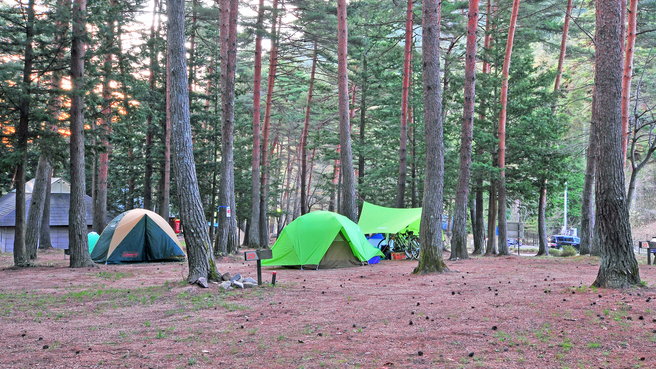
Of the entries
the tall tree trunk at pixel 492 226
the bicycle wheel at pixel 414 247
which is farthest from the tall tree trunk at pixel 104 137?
the tall tree trunk at pixel 492 226

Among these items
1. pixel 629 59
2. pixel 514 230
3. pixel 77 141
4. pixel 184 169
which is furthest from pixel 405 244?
pixel 77 141

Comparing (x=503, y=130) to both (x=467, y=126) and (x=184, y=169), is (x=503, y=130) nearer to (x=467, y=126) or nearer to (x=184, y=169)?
(x=467, y=126)

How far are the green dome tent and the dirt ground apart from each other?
6.06 m

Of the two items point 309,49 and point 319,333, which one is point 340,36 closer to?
point 309,49

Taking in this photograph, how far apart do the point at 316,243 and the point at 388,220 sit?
4101 mm

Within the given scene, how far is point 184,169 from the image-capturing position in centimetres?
930

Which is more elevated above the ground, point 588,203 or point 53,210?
point 588,203

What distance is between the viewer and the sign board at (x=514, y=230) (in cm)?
1955

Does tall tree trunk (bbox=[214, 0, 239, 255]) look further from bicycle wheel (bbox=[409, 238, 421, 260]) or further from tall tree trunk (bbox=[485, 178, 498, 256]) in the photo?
tall tree trunk (bbox=[485, 178, 498, 256])

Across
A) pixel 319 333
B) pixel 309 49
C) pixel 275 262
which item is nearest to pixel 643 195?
pixel 309 49

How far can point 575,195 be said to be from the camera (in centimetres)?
4256

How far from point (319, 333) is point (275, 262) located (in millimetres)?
8412

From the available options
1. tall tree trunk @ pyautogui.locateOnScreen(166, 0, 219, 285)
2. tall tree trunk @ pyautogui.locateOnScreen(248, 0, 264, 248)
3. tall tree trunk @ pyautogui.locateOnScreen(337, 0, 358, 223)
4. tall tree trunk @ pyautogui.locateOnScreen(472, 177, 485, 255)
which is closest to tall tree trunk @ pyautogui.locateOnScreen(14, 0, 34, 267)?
tall tree trunk @ pyautogui.locateOnScreen(166, 0, 219, 285)

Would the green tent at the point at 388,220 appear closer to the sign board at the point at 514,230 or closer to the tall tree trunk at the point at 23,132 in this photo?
the sign board at the point at 514,230
